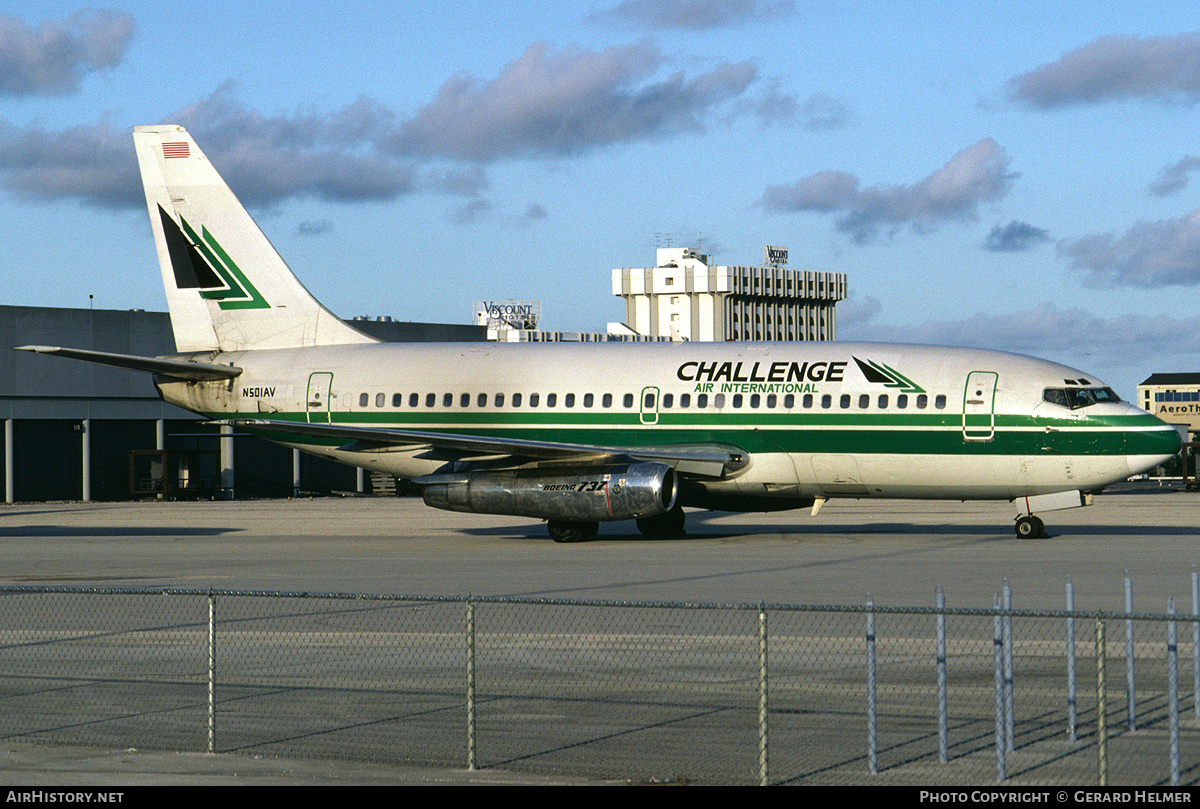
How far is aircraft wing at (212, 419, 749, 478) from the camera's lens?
3116 cm

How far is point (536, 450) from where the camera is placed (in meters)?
31.0

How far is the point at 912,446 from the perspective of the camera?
1218 inches

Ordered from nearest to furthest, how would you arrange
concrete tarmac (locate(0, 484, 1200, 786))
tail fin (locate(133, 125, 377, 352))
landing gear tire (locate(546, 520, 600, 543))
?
concrete tarmac (locate(0, 484, 1200, 786)), landing gear tire (locate(546, 520, 600, 543)), tail fin (locate(133, 125, 377, 352))

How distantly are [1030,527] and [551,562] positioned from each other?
10.8 metres

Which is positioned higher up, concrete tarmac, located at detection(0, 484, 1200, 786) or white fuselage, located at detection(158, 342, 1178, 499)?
white fuselage, located at detection(158, 342, 1178, 499)

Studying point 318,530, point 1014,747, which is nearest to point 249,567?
point 318,530

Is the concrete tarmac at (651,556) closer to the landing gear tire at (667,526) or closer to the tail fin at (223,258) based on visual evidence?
the landing gear tire at (667,526)

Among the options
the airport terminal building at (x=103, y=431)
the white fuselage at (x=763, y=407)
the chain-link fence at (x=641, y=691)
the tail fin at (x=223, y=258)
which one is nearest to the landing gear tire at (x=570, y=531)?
the white fuselage at (x=763, y=407)

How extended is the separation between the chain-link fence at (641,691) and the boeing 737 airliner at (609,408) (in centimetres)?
1214

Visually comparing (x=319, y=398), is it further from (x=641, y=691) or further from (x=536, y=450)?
(x=641, y=691)

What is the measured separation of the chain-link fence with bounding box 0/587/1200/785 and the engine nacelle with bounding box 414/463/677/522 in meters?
11.1

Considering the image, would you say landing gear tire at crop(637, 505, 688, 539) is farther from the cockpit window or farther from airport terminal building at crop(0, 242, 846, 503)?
airport terminal building at crop(0, 242, 846, 503)

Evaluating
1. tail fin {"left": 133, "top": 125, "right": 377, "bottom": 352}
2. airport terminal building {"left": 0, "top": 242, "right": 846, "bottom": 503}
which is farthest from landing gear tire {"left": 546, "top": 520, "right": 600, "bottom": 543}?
airport terminal building {"left": 0, "top": 242, "right": 846, "bottom": 503}

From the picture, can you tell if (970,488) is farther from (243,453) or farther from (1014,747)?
(243,453)
